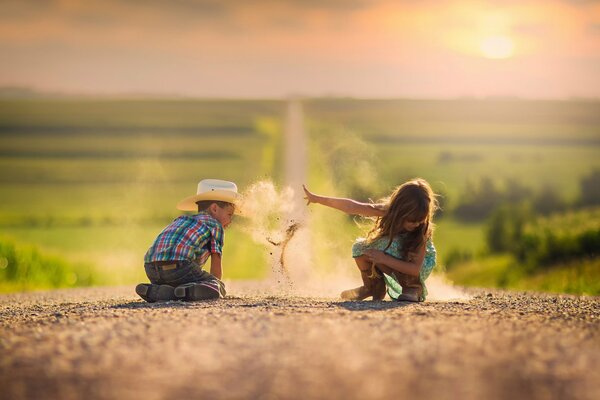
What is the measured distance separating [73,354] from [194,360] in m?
0.92

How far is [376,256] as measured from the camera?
973 centimetres

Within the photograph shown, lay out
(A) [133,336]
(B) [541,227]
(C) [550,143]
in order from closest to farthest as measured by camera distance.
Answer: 1. (A) [133,336]
2. (B) [541,227]
3. (C) [550,143]

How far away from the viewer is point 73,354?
6.23 metres

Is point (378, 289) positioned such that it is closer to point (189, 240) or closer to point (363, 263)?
point (363, 263)

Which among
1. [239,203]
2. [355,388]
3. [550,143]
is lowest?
[355,388]

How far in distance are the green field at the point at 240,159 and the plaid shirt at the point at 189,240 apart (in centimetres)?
131

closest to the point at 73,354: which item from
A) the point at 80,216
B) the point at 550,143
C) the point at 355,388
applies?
the point at 355,388

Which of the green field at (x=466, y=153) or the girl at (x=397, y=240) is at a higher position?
the green field at (x=466, y=153)

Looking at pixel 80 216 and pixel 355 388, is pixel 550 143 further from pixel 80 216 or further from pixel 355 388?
pixel 355 388

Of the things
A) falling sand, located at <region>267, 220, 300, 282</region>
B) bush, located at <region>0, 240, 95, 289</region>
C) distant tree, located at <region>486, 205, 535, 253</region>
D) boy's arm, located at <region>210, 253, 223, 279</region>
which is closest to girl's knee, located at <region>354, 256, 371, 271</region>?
falling sand, located at <region>267, 220, 300, 282</region>

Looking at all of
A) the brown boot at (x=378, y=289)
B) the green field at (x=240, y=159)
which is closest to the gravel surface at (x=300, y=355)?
the brown boot at (x=378, y=289)

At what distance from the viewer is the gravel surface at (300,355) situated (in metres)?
5.40

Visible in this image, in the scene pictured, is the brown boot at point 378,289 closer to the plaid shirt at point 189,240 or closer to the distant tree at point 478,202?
the plaid shirt at point 189,240

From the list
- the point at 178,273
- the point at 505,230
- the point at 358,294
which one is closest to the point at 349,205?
the point at 358,294
